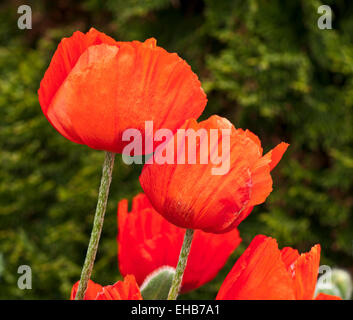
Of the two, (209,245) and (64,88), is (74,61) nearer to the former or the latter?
(64,88)

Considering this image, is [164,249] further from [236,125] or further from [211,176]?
[236,125]

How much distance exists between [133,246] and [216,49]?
1.41m

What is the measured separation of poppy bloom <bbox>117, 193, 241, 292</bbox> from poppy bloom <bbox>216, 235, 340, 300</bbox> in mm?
69

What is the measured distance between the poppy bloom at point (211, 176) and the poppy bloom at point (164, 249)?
7 cm

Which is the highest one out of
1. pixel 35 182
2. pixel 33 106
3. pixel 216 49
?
pixel 216 49

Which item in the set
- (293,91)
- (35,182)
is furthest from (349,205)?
(35,182)

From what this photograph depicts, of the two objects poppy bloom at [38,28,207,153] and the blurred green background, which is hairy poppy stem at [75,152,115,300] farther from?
the blurred green background

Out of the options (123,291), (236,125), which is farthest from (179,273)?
(236,125)

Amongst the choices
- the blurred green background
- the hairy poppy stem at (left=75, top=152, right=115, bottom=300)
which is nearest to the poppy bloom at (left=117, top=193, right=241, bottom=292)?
the hairy poppy stem at (left=75, top=152, right=115, bottom=300)

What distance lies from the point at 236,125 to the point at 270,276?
1.29m

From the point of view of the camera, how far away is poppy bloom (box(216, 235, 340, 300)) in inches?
9.9

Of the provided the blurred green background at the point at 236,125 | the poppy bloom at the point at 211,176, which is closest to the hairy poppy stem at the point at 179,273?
the poppy bloom at the point at 211,176
